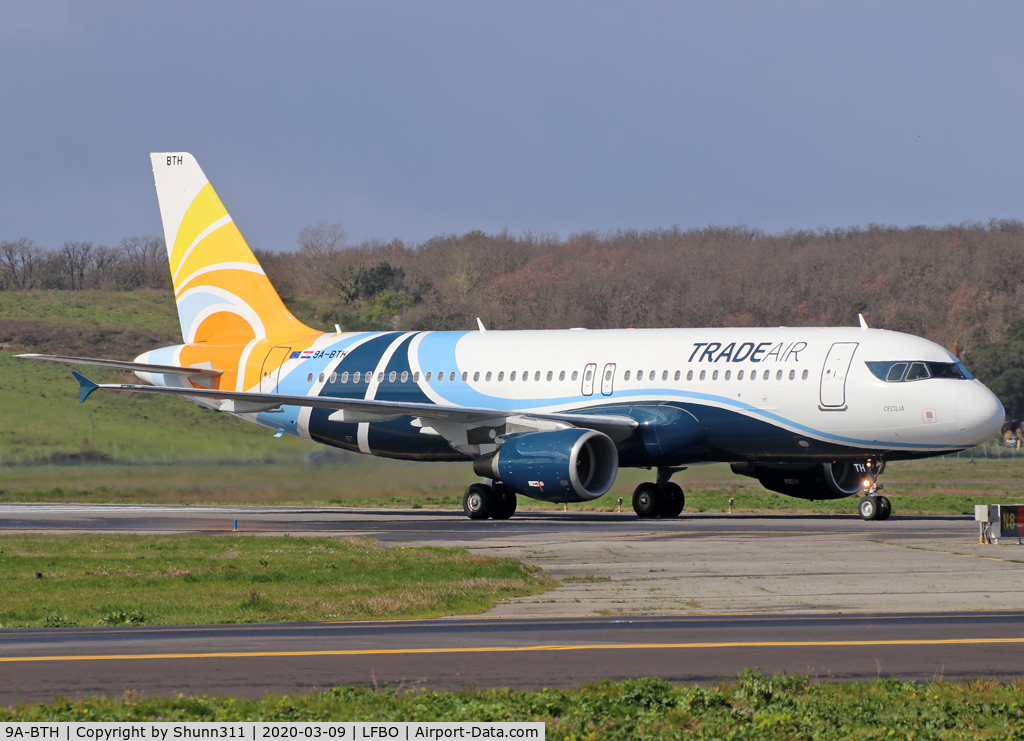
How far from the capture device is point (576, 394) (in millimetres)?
31766

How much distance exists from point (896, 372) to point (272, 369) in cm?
1702

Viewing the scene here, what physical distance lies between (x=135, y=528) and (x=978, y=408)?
1829cm

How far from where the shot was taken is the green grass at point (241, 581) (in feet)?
47.6

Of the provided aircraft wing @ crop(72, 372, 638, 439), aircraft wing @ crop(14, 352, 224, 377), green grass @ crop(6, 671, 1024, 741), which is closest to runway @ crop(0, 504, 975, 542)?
aircraft wing @ crop(72, 372, 638, 439)

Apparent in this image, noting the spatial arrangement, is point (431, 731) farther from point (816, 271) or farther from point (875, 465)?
point (816, 271)

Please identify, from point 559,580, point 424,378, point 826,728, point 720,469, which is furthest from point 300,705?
point 720,469

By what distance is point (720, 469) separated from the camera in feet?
119

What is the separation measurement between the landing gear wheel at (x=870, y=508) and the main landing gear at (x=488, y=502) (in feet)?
26.8

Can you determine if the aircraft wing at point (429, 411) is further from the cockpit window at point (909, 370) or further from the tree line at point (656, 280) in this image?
the tree line at point (656, 280)

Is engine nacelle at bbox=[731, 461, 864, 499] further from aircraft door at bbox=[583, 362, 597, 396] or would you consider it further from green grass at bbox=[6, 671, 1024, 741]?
green grass at bbox=[6, 671, 1024, 741]

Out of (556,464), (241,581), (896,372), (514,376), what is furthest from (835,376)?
(241,581)

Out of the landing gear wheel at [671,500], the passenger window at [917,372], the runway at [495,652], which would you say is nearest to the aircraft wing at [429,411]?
the landing gear wheel at [671,500]

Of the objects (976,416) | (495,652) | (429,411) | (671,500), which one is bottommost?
(671,500)

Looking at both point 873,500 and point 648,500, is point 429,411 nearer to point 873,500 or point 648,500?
point 648,500
